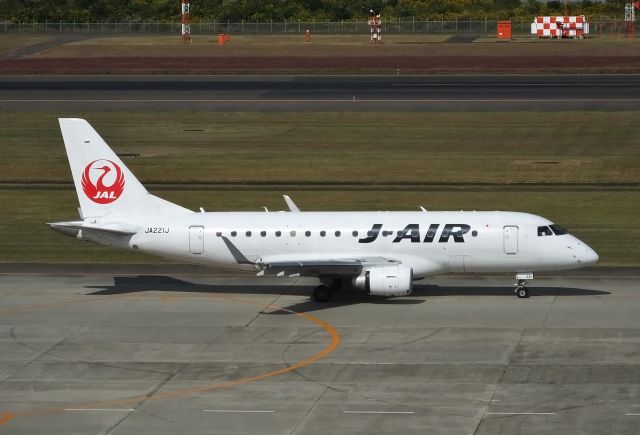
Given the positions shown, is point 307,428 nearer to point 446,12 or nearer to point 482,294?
point 482,294

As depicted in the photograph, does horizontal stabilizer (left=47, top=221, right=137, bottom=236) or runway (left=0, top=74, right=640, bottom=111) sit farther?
runway (left=0, top=74, right=640, bottom=111)

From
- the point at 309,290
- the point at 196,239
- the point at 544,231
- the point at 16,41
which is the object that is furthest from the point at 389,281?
the point at 16,41

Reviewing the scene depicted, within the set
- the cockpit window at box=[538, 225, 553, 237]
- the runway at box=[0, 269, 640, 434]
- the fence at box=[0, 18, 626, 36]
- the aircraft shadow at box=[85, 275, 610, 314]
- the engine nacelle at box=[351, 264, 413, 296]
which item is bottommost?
the aircraft shadow at box=[85, 275, 610, 314]

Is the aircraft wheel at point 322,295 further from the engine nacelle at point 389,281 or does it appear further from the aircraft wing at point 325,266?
the engine nacelle at point 389,281

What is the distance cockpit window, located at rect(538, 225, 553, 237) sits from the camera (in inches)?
1887

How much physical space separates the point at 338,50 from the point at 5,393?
10591 centimetres

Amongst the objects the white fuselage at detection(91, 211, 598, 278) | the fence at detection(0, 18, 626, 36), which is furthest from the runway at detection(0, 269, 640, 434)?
the fence at detection(0, 18, 626, 36)

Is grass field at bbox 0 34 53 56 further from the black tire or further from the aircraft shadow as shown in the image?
the black tire

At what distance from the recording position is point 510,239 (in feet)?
156

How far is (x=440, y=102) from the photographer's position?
98562 millimetres

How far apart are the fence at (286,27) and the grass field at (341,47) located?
1519 centimetres

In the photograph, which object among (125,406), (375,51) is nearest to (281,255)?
(125,406)

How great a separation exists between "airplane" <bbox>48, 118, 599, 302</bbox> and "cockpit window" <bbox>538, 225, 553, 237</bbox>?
4 cm

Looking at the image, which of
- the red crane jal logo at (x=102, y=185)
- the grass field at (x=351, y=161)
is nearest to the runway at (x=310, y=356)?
the red crane jal logo at (x=102, y=185)
